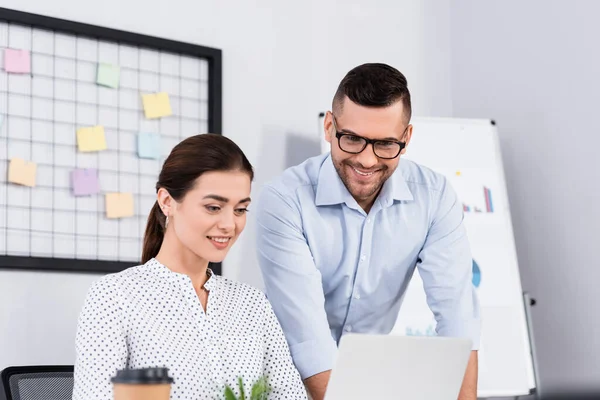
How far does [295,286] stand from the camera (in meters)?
1.73

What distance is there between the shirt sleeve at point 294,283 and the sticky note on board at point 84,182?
2.62 feet

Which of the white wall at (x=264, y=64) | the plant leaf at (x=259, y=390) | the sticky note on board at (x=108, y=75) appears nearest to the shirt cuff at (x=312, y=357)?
the plant leaf at (x=259, y=390)

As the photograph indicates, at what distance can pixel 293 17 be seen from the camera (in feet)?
9.84

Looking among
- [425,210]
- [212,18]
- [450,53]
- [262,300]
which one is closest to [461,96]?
[450,53]

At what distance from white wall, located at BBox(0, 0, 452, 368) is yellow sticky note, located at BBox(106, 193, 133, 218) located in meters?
0.19

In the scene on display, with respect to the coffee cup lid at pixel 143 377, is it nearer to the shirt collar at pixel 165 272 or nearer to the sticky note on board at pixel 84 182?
the shirt collar at pixel 165 272

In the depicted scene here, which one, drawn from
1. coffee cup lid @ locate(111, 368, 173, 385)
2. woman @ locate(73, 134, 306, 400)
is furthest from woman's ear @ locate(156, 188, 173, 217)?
coffee cup lid @ locate(111, 368, 173, 385)

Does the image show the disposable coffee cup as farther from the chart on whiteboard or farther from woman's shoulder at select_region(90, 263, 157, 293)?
the chart on whiteboard

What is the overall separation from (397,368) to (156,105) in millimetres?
1616

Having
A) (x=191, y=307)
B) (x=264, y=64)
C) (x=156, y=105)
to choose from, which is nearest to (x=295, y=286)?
(x=191, y=307)

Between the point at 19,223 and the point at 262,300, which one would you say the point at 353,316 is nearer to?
the point at 262,300

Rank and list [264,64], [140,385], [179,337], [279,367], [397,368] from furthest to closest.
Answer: [264,64] < [279,367] < [179,337] < [397,368] < [140,385]

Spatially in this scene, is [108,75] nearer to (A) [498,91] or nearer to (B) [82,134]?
(B) [82,134]

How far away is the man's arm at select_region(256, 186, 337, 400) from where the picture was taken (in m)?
1.67
